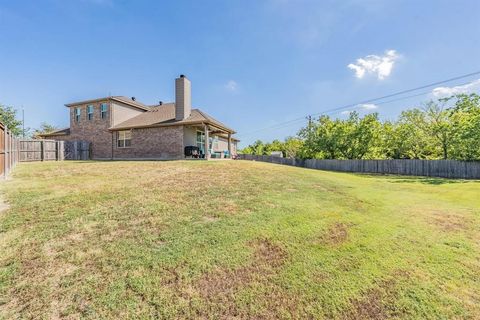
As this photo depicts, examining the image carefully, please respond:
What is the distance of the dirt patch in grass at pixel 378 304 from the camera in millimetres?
2721

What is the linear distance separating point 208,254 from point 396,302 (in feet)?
8.72

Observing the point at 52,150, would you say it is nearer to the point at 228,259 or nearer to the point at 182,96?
the point at 182,96

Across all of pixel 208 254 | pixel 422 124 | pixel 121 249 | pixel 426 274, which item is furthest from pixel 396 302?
pixel 422 124

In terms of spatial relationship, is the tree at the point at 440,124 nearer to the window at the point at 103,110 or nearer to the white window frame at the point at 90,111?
the window at the point at 103,110

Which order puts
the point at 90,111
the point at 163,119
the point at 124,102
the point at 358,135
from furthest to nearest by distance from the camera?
1. the point at 358,135
2. the point at 90,111
3. the point at 124,102
4. the point at 163,119

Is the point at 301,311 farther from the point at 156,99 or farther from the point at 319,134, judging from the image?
the point at 319,134

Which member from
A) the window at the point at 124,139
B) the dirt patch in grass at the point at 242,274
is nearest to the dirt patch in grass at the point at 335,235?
the dirt patch in grass at the point at 242,274

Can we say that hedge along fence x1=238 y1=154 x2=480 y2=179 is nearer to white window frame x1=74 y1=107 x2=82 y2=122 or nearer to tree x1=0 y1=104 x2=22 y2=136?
white window frame x1=74 y1=107 x2=82 y2=122

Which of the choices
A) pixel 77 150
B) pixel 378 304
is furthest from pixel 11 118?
pixel 378 304

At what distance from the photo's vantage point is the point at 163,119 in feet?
61.7

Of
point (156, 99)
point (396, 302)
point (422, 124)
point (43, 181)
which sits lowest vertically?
point (396, 302)

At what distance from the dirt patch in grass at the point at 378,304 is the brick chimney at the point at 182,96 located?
1661cm

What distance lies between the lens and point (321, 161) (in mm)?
27094

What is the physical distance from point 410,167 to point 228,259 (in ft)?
75.3
